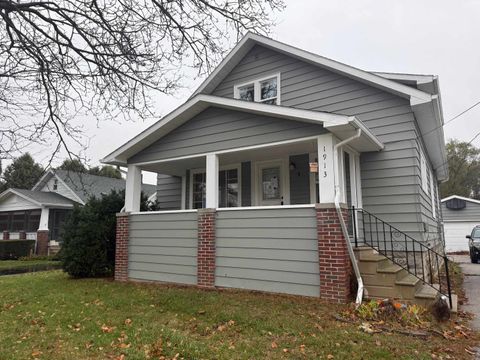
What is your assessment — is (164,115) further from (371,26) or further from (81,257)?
(371,26)

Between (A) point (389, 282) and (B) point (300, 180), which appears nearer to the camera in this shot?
(A) point (389, 282)

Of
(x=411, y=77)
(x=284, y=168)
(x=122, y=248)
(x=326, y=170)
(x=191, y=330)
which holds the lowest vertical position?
(x=191, y=330)

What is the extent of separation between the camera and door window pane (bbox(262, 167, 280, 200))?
9.03 metres

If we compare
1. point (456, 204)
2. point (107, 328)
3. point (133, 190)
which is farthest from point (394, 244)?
point (456, 204)

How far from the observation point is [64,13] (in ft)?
19.2

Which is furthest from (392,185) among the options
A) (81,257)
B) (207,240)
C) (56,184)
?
(56,184)

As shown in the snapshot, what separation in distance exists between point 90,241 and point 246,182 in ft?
14.6

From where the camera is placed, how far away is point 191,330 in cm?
479

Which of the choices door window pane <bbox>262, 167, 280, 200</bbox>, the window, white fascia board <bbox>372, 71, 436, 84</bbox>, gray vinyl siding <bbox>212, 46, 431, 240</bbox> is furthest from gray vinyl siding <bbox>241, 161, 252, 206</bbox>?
white fascia board <bbox>372, 71, 436, 84</bbox>

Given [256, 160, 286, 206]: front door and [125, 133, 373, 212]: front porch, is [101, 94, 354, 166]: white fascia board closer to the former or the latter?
[125, 133, 373, 212]: front porch

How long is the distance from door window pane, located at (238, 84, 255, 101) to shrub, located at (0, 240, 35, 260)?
52.8 feet

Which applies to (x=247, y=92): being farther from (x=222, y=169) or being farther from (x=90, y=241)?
(x=90, y=241)

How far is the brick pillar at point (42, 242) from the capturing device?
64.7 feet

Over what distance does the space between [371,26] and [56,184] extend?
21820 mm
